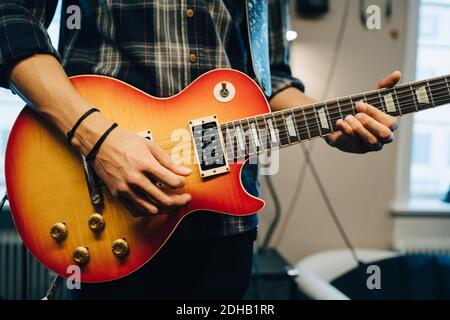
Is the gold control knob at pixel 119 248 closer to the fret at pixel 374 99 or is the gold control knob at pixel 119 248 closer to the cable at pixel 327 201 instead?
the fret at pixel 374 99

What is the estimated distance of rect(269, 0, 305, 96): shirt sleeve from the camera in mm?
861

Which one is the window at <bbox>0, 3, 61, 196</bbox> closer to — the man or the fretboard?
the man

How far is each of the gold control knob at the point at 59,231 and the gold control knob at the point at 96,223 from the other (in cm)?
4

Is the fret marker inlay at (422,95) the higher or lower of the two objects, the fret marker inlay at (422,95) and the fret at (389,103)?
the higher

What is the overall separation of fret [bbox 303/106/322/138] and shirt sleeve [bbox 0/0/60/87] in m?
0.47

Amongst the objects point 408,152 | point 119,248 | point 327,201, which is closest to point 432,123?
point 408,152

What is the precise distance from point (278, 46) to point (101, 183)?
1.74 feet

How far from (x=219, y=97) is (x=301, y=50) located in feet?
5.03

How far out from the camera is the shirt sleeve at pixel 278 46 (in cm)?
86

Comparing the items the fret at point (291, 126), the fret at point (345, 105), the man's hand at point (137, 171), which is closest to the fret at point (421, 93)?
the fret at point (345, 105)

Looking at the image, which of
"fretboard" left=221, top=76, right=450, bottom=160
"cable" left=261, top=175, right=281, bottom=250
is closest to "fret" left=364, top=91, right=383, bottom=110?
"fretboard" left=221, top=76, right=450, bottom=160

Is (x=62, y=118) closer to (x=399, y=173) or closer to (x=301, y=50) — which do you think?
(x=301, y=50)

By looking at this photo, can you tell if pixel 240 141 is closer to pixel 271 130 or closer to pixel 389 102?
pixel 271 130
